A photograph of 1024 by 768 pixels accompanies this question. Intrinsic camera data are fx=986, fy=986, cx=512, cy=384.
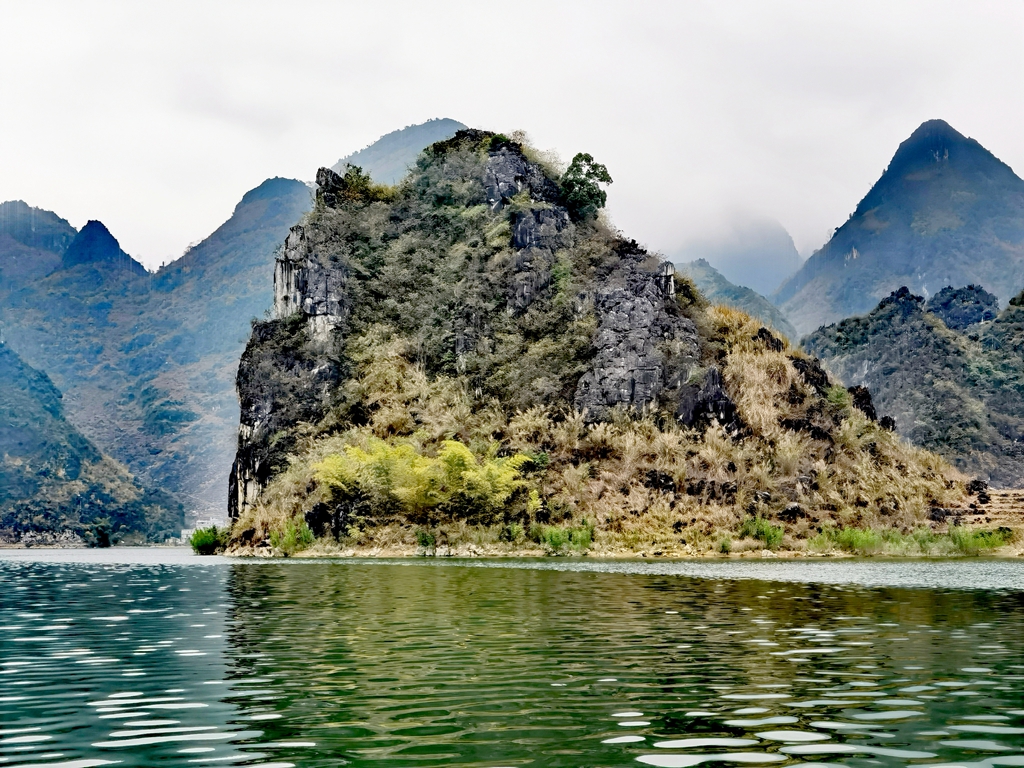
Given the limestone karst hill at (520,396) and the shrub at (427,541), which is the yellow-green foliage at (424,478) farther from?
the shrub at (427,541)

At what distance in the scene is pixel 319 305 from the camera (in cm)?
9712

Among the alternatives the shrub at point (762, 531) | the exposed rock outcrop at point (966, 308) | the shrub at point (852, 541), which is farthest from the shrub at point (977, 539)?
the exposed rock outcrop at point (966, 308)

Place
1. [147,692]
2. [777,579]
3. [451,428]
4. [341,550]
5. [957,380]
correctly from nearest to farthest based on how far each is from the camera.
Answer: [147,692]
[777,579]
[341,550]
[451,428]
[957,380]

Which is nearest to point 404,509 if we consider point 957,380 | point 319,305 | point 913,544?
point 319,305

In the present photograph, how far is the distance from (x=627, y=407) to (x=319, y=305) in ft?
108

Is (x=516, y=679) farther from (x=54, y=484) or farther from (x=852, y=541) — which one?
(x=54, y=484)

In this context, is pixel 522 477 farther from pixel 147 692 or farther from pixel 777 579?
pixel 147 692

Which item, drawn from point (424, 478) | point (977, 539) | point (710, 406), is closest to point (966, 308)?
point (710, 406)

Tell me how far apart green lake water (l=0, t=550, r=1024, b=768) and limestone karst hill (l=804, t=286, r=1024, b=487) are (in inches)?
4196

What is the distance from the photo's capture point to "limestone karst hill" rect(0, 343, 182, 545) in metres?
153

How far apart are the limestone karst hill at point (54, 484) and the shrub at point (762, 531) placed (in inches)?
3883

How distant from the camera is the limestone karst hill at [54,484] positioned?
A: 153m

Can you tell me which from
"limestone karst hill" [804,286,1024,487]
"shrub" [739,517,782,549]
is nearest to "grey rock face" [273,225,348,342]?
"shrub" [739,517,782,549]

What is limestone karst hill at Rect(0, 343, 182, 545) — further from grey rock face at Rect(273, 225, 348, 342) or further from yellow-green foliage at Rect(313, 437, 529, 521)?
yellow-green foliage at Rect(313, 437, 529, 521)
